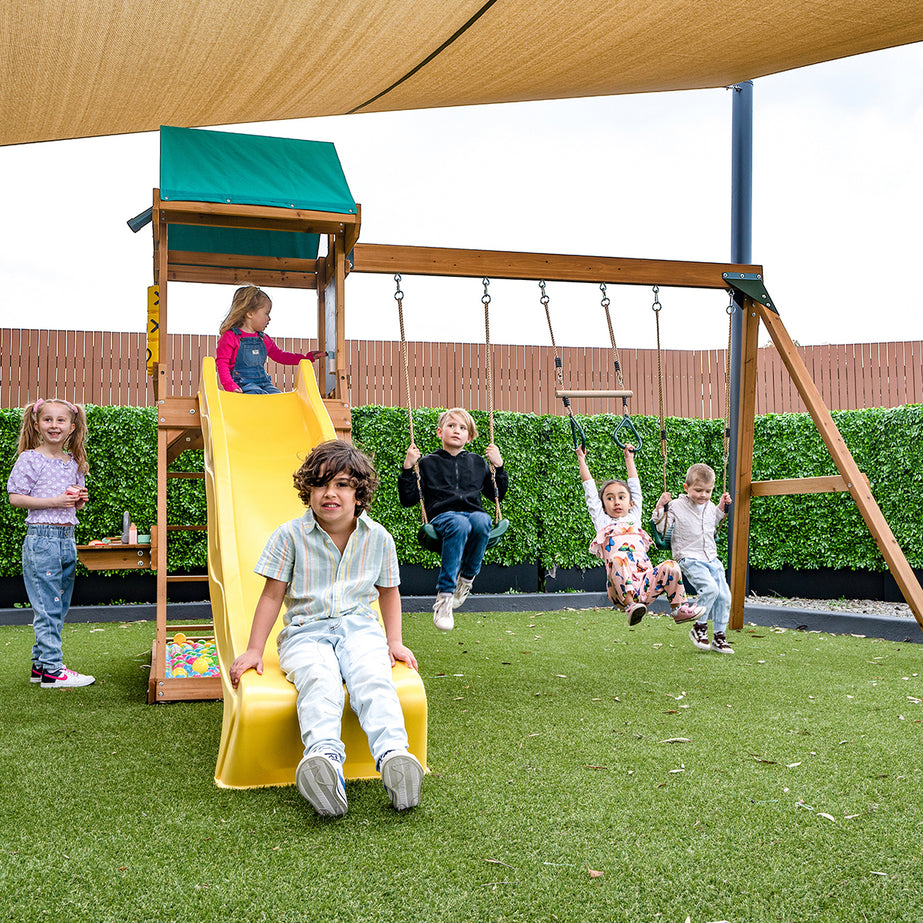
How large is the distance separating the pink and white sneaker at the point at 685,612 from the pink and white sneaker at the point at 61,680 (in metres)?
3.50

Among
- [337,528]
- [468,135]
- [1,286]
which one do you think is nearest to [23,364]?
[1,286]

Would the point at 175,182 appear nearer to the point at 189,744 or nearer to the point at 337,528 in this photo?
the point at 337,528

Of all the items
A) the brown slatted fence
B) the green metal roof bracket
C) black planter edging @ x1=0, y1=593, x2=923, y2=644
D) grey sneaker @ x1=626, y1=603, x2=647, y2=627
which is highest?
the brown slatted fence

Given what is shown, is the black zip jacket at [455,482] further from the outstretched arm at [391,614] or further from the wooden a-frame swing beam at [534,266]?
the outstretched arm at [391,614]

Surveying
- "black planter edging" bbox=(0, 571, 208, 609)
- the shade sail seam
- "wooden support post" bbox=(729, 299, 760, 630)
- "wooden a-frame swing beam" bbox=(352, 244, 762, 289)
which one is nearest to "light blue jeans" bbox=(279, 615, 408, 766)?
"wooden a-frame swing beam" bbox=(352, 244, 762, 289)

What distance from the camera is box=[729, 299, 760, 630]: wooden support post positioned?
6.14 metres

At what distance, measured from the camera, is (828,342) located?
15.1m

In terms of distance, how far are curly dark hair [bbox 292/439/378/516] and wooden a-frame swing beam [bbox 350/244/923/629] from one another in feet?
7.52

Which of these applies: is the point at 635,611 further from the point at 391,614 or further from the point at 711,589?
the point at 391,614

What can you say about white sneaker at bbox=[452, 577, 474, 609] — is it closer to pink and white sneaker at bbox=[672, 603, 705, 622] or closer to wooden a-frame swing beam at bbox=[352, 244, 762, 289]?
pink and white sneaker at bbox=[672, 603, 705, 622]

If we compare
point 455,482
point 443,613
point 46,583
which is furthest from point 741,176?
point 46,583

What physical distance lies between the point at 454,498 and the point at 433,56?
8.47 feet

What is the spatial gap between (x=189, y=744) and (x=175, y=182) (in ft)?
10.2

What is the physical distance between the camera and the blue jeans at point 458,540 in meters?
5.22
